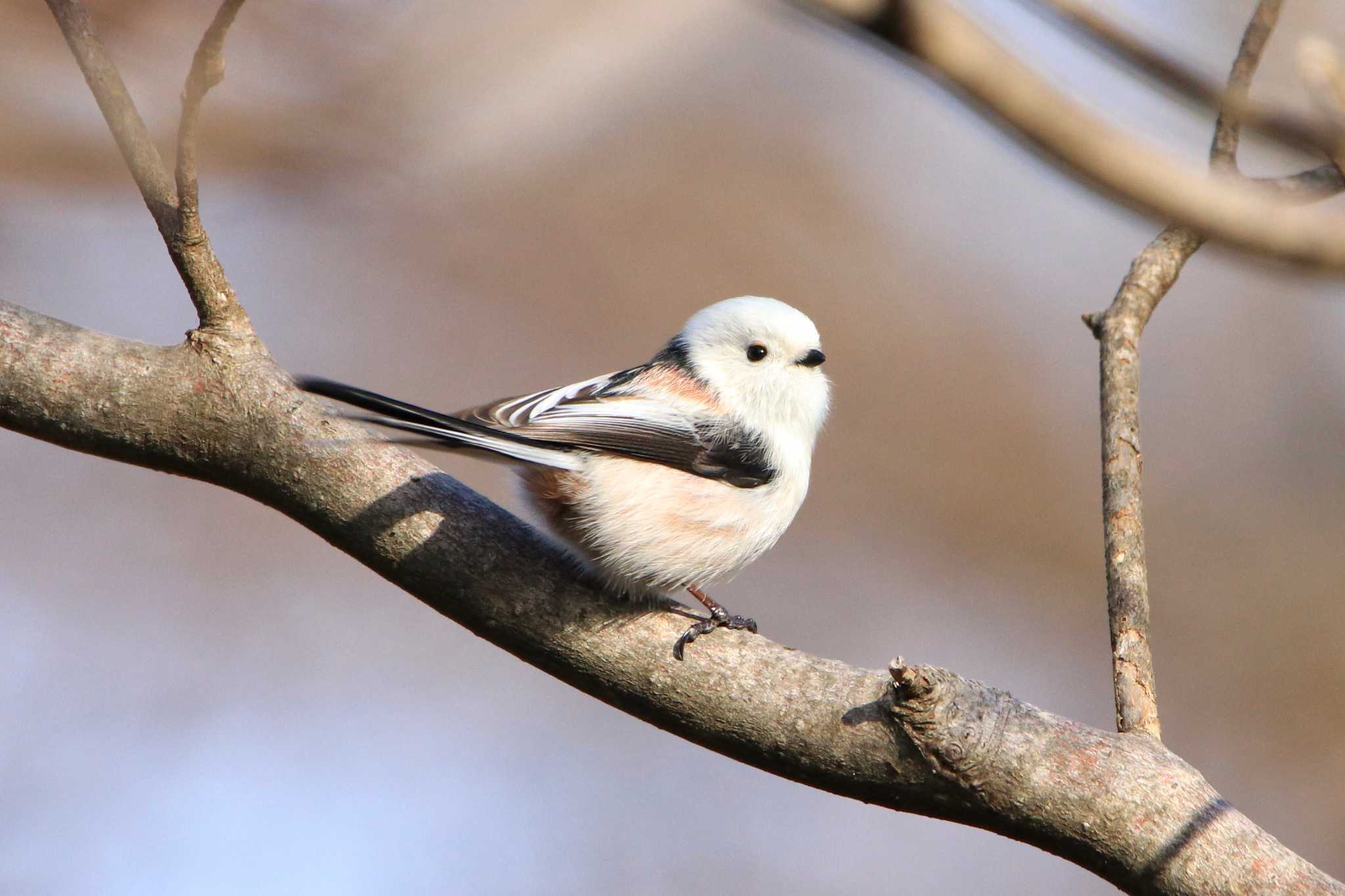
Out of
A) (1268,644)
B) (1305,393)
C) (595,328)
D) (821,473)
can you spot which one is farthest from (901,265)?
(1268,644)

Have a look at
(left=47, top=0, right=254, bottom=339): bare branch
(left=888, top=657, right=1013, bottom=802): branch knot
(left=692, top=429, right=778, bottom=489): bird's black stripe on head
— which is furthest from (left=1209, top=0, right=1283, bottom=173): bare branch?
(left=47, top=0, right=254, bottom=339): bare branch

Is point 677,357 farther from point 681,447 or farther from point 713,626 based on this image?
point 713,626

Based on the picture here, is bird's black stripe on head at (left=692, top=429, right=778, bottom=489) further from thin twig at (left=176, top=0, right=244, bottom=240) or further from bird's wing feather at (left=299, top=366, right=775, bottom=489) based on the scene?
thin twig at (left=176, top=0, right=244, bottom=240)

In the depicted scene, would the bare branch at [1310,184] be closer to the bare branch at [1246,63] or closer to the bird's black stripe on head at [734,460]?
the bare branch at [1246,63]

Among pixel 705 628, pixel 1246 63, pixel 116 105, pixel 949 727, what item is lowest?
pixel 949 727

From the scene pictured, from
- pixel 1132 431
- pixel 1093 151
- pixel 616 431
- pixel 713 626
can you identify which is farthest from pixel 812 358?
pixel 1093 151

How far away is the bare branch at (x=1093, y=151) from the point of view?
2.53 ft

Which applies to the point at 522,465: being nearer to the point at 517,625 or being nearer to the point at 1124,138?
the point at 517,625

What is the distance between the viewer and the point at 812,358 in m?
2.49

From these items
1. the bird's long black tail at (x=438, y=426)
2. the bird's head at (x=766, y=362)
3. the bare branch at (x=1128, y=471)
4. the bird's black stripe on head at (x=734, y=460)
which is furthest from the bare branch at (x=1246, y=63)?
the bird's long black tail at (x=438, y=426)

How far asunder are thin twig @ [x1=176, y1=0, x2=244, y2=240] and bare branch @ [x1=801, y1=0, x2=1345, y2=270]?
72 centimetres

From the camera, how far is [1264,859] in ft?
4.59

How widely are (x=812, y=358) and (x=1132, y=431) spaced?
0.79m

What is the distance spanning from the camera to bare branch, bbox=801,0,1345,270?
2.53 feet
